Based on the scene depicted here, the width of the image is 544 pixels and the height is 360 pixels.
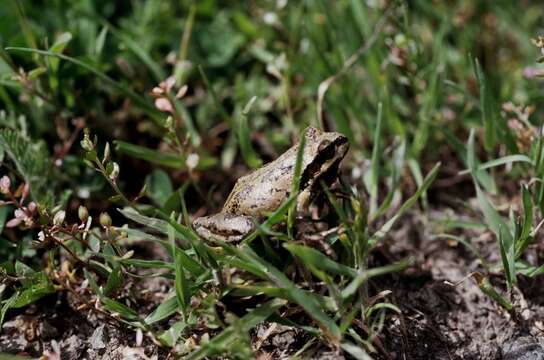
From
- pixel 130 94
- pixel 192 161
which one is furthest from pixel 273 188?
pixel 130 94

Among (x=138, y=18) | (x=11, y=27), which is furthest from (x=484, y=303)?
(x=11, y=27)

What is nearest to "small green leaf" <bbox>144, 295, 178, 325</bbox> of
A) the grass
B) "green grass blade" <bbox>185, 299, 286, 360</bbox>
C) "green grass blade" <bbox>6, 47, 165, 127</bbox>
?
the grass

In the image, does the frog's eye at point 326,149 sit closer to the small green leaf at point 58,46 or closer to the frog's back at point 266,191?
the frog's back at point 266,191

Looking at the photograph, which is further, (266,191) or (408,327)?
(266,191)

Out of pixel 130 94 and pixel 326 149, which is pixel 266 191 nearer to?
pixel 326 149

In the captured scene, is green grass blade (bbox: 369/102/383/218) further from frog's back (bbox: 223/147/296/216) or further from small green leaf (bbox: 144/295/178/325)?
small green leaf (bbox: 144/295/178/325)

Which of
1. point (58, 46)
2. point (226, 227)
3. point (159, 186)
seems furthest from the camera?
point (159, 186)

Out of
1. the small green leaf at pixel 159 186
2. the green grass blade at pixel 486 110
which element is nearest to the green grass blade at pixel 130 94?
the small green leaf at pixel 159 186
